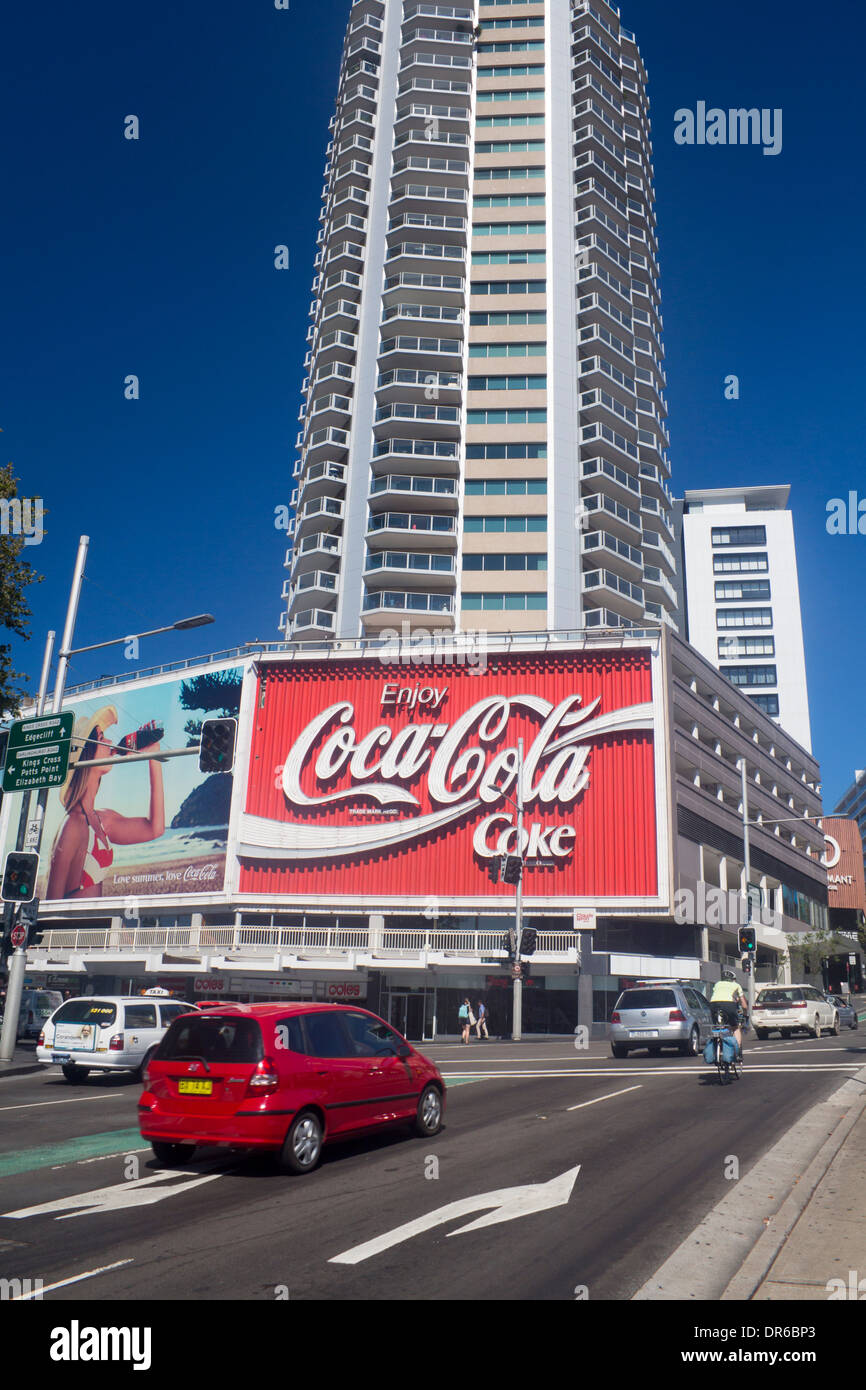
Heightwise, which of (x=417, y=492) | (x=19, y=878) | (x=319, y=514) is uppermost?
(x=417, y=492)

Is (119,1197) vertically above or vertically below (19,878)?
below

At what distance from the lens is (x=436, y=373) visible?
7038cm

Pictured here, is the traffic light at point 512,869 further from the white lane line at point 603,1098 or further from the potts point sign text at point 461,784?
the white lane line at point 603,1098

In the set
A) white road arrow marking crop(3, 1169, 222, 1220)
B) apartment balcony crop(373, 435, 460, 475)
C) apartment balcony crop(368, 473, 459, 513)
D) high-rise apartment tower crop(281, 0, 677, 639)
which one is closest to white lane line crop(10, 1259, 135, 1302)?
white road arrow marking crop(3, 1169, 222, 1220)

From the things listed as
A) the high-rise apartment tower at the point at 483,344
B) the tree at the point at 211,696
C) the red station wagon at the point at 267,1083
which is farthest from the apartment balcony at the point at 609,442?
the red station wagon at the point at 267,1083

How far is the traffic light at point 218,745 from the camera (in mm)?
18141

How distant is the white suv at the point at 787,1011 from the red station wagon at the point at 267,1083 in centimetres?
2422

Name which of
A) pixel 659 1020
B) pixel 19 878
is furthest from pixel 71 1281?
pixel 659 1020

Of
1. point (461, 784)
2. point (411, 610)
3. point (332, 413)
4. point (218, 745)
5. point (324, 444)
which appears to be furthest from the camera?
point (332, 413)

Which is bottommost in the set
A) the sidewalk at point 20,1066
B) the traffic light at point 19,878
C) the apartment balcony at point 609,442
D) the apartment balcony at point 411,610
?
the sidewalk at point 20,1066

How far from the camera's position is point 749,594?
12838 centimetres

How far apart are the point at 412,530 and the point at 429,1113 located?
55470 millimetres

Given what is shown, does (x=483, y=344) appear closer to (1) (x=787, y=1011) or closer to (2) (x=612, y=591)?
(2) (x=612, y=591)

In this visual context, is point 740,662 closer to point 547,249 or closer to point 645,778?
point 547,249
